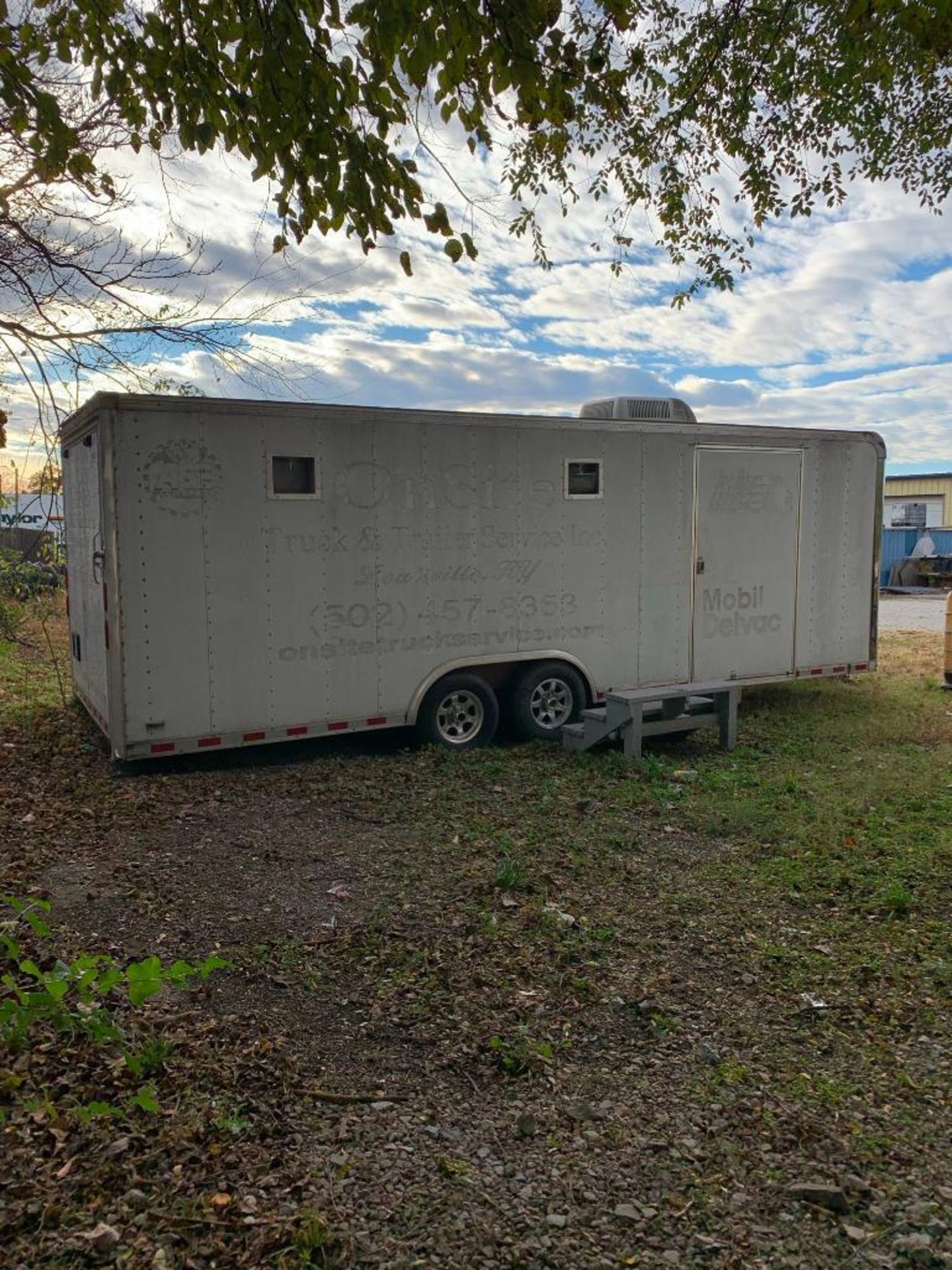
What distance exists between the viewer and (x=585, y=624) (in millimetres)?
9062

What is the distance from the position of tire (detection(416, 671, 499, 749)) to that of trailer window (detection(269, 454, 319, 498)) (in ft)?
6.78

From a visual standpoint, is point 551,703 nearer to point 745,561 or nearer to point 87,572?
point 745,561

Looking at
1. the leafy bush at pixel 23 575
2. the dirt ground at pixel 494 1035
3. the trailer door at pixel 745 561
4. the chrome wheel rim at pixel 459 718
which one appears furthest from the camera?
the leafy bush at pixel 23 575

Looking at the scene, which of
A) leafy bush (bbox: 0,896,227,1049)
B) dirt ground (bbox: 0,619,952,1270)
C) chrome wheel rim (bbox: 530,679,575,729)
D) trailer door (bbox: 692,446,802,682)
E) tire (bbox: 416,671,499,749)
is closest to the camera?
→ dirt ground (bbox: 0,619,952,1270)

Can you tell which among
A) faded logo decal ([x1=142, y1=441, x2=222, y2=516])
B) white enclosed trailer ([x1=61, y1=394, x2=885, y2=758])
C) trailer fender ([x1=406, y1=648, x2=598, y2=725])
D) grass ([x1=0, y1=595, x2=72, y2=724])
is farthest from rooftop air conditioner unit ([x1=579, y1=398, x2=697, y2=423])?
grass ([x1=0, y1=595, x2=72, y2=724])

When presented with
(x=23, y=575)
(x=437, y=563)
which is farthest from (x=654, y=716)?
→ (x=23, y=575)

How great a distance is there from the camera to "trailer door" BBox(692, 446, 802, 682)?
31.5 ft

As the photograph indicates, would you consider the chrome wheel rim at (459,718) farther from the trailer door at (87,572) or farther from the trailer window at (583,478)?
the trailer door at (87,572)

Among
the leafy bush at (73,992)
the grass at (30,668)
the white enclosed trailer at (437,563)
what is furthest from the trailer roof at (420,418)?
the leafy bush at (73,992)

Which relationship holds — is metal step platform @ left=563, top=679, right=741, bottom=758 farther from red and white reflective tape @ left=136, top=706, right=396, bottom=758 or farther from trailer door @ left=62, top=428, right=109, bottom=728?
trailer door @ left=62, top=428, right=109, bottom=728

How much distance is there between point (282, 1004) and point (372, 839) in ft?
7.60

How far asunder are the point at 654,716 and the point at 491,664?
6.21 feet

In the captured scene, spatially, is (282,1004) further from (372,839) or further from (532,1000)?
(372,839)

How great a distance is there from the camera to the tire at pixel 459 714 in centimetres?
845
